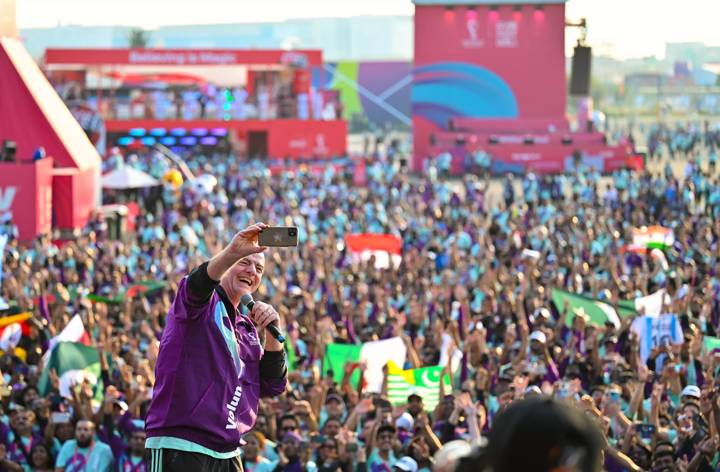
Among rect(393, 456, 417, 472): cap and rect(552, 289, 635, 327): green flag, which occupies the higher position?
rect(552, 289, 635, 327): green flag

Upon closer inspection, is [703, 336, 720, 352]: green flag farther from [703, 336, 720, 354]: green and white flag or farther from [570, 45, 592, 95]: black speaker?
[570, 45, 592, 95]: black speaker

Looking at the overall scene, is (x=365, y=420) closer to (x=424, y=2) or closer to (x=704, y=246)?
(x=704, y=246)

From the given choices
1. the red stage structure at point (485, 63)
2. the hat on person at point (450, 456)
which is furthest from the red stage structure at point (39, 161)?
the hat on person at point (450, 456)

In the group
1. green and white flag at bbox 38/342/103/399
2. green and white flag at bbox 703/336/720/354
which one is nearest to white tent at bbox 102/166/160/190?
green and white flag at bbox 38/342/103/399

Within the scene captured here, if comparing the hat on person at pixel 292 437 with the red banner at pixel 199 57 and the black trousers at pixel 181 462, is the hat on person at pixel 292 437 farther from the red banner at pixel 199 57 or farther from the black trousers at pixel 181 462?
the red banner at pixel 199 57

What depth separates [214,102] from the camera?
2048 inches

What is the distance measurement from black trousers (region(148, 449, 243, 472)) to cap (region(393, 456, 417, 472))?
3370 mm

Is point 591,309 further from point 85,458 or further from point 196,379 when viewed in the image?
point 196,379

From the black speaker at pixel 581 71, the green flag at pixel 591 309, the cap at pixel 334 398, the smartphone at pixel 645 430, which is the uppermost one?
the black speaker at pixel 581 71

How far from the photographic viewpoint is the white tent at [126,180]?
3167 cm

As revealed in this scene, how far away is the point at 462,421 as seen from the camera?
9.69m

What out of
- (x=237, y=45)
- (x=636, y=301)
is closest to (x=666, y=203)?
(x=636, y=301)

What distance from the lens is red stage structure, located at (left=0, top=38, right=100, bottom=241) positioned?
2681cm

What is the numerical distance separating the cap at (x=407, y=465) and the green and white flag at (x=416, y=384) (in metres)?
2.83
